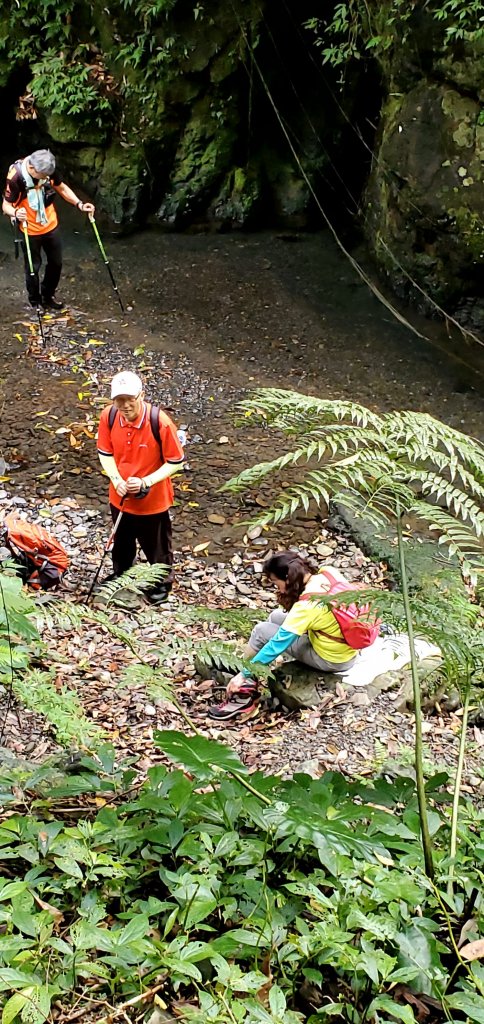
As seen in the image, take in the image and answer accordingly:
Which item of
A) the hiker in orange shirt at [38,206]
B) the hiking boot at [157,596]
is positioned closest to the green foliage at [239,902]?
the hiking boot at [157,596]

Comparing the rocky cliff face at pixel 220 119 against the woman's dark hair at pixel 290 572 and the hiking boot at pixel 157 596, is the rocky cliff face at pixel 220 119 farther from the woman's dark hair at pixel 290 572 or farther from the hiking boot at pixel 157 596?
the woman's dark hair at pixel 290 572

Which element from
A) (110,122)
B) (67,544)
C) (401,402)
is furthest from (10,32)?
(67,544)

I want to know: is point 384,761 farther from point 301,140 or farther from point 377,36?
point 301,140

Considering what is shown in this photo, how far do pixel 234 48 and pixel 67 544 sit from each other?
7469 mm

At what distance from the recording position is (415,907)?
216 cm

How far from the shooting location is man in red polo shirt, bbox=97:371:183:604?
4871mm

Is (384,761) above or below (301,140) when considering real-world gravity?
below

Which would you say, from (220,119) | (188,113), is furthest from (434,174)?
(188,113)

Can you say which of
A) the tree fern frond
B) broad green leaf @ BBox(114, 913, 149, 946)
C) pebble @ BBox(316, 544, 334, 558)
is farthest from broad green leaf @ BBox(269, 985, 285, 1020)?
pebble @ BBox(316, 544, 334, 558)

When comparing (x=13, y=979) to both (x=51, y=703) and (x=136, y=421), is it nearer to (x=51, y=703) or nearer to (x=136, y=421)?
(x=51, y=703)

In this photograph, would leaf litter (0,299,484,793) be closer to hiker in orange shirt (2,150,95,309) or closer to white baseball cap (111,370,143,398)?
hiker in orange shirt (2,150,95,309)

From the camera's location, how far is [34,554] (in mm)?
5812

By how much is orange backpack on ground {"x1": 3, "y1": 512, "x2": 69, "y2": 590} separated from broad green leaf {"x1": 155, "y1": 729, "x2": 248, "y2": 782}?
362 cm

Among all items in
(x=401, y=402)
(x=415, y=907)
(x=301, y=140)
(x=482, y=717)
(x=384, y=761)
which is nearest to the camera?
(x=415, y=907)
